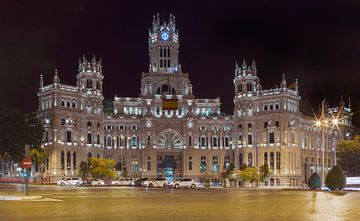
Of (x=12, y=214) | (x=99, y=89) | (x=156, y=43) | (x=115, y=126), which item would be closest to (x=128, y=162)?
Answer: (x=115, y=126)

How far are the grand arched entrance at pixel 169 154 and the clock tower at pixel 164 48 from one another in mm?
18833

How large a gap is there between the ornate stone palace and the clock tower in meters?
0.28

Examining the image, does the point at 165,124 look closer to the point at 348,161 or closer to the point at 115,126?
the point at 115,126

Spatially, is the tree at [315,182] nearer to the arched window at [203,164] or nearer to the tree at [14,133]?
the tree at [14,133]

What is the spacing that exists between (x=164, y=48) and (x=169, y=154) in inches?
1207

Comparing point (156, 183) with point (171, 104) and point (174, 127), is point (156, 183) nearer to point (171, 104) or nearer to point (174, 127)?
point (171, 104)

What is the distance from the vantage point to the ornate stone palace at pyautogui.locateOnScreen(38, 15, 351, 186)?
14488 centimetres

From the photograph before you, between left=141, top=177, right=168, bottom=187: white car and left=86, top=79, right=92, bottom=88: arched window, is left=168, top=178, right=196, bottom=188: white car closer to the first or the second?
left=141, top=177, right=168, bottom=187: white car

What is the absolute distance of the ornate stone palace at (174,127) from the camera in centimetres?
14488

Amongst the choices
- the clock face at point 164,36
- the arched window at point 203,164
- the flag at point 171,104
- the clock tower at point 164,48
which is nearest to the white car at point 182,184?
the flag at point 171,104

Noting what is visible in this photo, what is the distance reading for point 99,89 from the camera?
155m

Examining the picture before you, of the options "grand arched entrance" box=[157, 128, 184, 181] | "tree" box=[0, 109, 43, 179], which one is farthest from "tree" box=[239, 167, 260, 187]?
"tree" box=[0, 109, 43, 179]

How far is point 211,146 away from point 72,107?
37904mm

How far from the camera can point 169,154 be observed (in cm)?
15962
